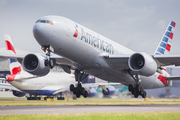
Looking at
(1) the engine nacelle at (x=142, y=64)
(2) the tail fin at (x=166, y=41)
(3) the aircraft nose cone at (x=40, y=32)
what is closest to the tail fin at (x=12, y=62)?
(2) the tail fin at (x=166, y=41)

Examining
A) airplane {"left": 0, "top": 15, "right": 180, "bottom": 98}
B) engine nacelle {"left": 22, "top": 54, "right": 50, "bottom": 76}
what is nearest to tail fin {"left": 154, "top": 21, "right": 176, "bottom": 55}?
airplane {"left": 0, "top": 15, "right": 180, "bottom": 98}

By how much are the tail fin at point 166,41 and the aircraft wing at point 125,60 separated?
30.1ft

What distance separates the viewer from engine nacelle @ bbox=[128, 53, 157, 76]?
21.5m

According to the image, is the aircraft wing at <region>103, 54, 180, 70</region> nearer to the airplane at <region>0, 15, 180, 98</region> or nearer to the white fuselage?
the airplane at <region>0, 15, 180, 98</region>

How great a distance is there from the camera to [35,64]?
24.1 metres

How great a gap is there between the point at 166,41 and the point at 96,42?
1617 centimetres

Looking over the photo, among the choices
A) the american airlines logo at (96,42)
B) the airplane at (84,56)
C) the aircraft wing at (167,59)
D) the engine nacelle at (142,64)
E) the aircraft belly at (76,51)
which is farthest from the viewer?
the aircraft wing at (167,59)

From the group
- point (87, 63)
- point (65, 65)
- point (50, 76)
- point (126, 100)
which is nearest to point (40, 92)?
point (50, 76)

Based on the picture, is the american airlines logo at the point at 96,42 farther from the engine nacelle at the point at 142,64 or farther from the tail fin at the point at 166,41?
the tail fin at the point at 166,41

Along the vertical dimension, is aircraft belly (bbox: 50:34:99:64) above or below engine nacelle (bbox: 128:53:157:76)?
above

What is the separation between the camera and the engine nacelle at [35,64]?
76.7 ft

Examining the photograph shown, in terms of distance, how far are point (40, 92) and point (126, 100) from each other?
2092 cm

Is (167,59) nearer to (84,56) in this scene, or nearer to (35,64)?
(84,56)

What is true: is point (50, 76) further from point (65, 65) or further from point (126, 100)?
point (65, 65)
